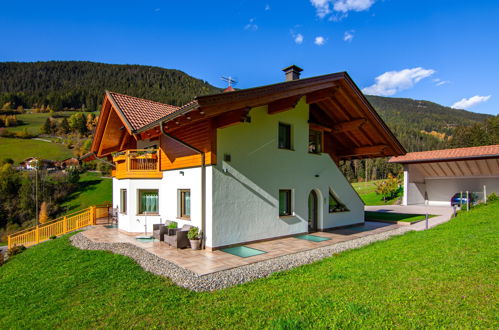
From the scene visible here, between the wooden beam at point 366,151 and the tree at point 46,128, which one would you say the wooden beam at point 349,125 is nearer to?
the wooden beam at point 366,151

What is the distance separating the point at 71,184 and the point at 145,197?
3973 centimetres

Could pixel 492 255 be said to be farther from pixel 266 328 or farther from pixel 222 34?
pixel 222 34

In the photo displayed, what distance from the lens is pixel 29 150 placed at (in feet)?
192

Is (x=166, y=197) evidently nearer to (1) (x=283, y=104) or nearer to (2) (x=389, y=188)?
(1) (x=283, y=104)

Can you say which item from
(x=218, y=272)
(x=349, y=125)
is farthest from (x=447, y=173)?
(x=218, y=272)

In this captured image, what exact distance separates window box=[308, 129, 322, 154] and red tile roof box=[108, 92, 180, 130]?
620 centimetres

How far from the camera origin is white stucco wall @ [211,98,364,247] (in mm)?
8852

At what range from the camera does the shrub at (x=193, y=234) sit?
8711 millimetres

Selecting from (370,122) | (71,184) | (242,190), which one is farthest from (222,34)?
(71,184)

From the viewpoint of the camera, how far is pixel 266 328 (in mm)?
3693

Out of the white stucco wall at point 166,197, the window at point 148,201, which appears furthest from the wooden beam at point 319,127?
the window at point 148,201

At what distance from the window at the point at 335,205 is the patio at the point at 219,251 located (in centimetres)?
97

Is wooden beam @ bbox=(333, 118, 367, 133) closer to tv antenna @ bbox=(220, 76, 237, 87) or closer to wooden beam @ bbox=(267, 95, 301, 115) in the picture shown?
wooden beam @ bbox=(267, 95, 301, 115)

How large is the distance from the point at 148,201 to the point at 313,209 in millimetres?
7473
